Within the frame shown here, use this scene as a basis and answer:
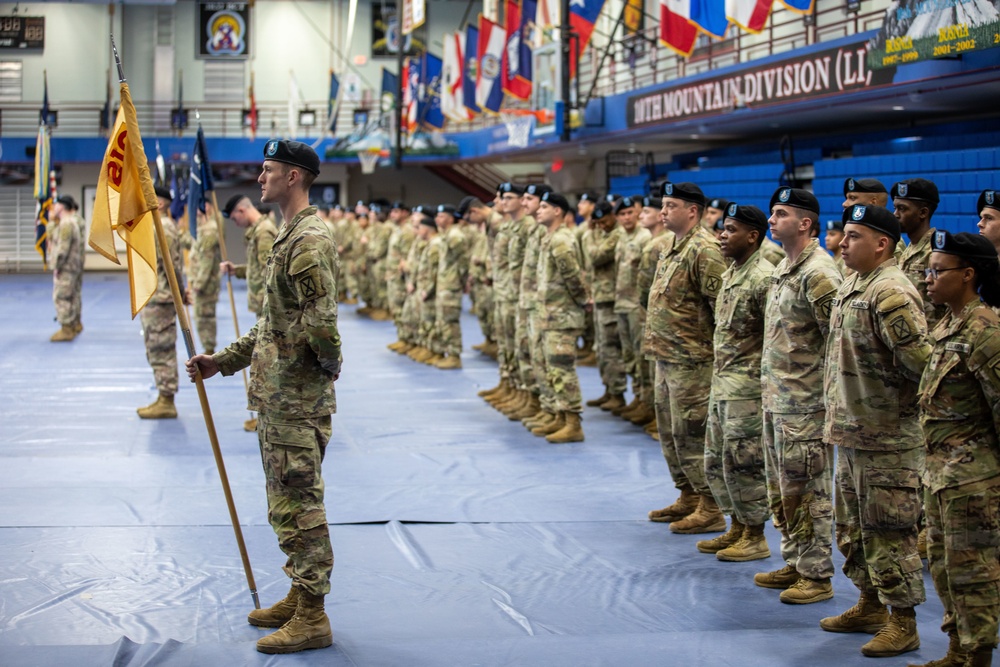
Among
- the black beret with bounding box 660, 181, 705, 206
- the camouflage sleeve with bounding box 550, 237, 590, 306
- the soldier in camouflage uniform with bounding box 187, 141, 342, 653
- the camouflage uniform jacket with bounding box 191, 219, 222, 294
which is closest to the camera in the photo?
the soldier in camouflage uniform with bounding box 187, 141, 342, 653

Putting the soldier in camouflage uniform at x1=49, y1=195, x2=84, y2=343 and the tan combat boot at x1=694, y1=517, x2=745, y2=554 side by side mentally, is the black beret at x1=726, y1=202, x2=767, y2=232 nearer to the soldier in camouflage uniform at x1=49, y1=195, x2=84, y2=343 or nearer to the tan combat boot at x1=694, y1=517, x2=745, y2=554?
the tan combat boot at x1=694, y1=517, x2=745, y2=554

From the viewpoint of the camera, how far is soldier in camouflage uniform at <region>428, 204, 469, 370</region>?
13.6 meters

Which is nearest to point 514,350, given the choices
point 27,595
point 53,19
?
point 27,595

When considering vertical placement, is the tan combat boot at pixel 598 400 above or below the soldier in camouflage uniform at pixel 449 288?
below

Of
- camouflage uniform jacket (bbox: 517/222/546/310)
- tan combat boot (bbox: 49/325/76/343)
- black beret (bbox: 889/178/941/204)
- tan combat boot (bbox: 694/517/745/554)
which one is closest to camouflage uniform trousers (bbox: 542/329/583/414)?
camouflage uniform jacket (bbox: 517/222/546/310)

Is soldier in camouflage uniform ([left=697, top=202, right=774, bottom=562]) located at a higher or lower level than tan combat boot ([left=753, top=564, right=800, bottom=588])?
higher

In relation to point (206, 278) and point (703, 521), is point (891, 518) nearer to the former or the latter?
point (703, 521)

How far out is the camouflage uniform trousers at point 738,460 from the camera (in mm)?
5871

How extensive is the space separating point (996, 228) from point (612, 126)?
12380mm

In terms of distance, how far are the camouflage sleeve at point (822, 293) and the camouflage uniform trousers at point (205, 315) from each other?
919 cm

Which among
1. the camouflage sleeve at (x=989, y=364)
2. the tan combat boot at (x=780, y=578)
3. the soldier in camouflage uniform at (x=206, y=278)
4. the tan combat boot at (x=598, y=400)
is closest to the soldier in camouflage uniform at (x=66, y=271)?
the soldier in camouflage uniform at (x=206, y=278)

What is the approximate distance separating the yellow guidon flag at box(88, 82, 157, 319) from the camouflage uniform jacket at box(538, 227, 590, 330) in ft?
15.0

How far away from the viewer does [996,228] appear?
18.9 feet

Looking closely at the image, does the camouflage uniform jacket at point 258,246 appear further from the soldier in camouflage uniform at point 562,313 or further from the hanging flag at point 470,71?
the hanging flag at point 470,71
